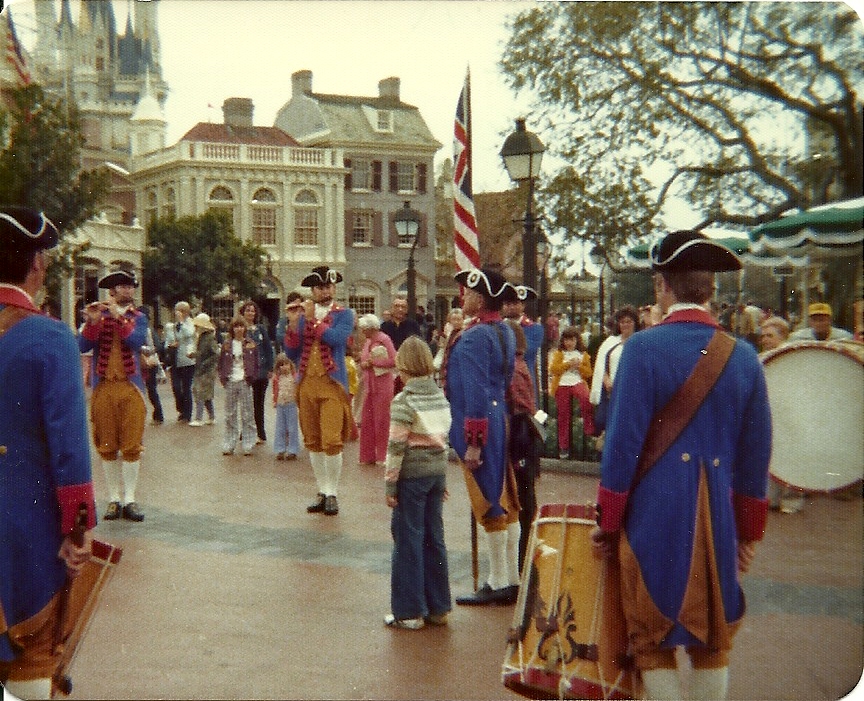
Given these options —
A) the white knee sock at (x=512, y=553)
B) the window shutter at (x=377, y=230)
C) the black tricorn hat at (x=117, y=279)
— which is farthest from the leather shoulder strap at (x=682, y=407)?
the black tricorn hat at (x=117, y=279)

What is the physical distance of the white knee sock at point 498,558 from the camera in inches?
238

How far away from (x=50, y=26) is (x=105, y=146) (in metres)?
1.80

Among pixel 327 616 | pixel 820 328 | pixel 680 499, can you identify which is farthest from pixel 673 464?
pixel 327 616

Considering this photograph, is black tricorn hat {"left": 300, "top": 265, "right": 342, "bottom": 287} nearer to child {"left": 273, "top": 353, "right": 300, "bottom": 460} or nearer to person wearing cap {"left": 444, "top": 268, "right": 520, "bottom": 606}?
person wearing cap {"left": 444, "top": 268, "right": 520, "bottom": 606}

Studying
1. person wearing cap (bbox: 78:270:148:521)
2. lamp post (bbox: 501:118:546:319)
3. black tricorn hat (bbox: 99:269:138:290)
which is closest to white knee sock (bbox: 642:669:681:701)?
lamp post (bbox: 501:118:546:319)

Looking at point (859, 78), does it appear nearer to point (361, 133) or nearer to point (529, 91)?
point (529, 91)

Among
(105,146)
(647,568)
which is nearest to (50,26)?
(105,146)

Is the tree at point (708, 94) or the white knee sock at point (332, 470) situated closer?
the tree at point (708, 94)

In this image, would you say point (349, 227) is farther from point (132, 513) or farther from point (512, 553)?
point (132, 513)

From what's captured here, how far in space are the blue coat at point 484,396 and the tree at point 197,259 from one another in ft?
5.19

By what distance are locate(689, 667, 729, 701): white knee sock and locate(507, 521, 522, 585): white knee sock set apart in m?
2.56

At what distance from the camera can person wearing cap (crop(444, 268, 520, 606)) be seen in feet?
19.0

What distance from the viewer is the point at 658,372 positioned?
352 centimetres

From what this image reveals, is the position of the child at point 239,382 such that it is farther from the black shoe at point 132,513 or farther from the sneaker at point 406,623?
the sneaker at point 406,623
